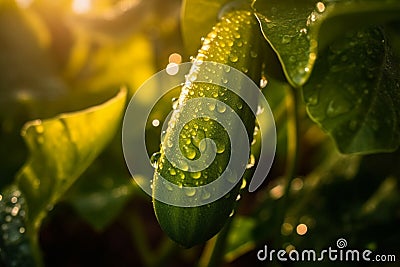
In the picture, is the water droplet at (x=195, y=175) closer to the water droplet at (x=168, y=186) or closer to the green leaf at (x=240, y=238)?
the water droplet at (x=168, y=186)

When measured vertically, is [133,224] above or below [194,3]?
below

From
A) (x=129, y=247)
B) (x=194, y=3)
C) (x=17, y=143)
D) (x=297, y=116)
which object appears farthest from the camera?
(x=129, y=247)

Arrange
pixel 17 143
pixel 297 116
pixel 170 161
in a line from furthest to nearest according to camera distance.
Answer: pixel 17 143, pixel 297 116, pixel 170 161

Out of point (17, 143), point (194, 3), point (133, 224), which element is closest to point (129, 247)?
point (133, 224)

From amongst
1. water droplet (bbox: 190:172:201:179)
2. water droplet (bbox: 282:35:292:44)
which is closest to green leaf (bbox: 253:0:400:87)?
water droplet (bbox: 282:35:292:44)

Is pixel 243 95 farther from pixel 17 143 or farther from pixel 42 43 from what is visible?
pixel 42 43

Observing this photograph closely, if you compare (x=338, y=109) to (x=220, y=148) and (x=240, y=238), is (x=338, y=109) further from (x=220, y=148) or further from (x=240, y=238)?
(x=240, y=238)

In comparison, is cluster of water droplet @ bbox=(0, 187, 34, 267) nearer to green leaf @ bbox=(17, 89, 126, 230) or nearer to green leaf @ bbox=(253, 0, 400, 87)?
green leaf @ bbox=(17, 89, 126, 230)
